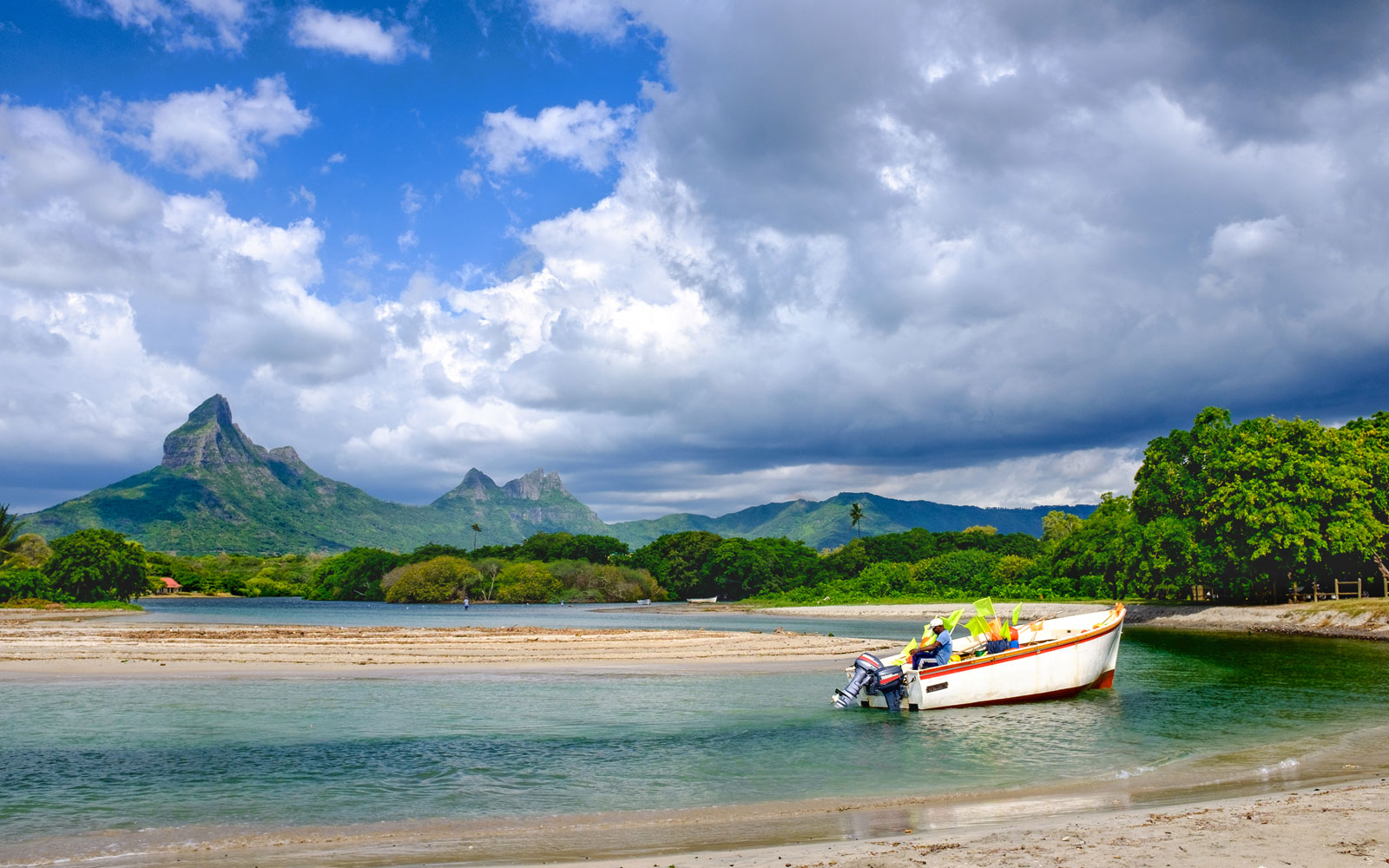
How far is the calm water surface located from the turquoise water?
0.09m

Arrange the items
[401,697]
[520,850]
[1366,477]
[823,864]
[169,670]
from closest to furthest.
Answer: [823,864]
[520,850]
[401,697]
[169,670]
[1366,477]

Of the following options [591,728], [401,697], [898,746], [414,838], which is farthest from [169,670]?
[898,746]

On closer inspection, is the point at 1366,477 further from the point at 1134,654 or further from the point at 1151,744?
the point at 1151,744

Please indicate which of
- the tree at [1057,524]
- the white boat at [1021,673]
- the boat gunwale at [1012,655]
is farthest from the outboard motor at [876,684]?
the tree at [1057,524]

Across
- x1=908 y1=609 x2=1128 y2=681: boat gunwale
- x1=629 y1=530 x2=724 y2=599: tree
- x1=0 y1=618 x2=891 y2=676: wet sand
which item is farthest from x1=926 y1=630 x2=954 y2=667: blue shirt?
x1=629 y1=530 x2=724 y2=599: tree

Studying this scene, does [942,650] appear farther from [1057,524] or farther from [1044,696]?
[1057,524]

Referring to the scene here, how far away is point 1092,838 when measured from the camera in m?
11.6

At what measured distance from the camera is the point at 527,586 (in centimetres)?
17488

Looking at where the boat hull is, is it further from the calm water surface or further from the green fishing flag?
the green fishing flag

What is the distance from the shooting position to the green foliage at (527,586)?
17488 centimetres

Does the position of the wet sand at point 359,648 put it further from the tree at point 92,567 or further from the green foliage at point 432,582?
the green foliage at point 432,582

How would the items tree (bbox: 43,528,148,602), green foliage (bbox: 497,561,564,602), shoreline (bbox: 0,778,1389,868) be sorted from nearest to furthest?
shoreline (bbox: 0,778,1389,868), tree (bbox: 43,528,148,602), green foliage (bbox: 497,561,564,602)

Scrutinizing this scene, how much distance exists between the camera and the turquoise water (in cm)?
1623

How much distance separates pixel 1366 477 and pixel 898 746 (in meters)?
71.8
